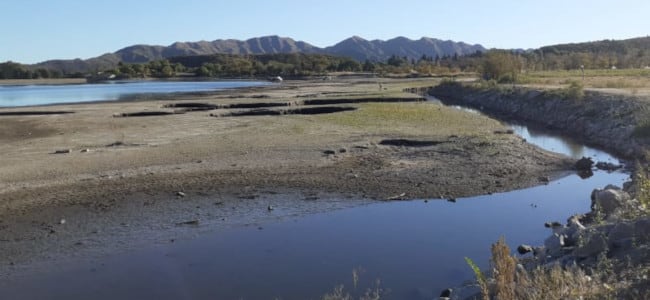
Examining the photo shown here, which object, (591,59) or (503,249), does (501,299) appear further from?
(591,59)

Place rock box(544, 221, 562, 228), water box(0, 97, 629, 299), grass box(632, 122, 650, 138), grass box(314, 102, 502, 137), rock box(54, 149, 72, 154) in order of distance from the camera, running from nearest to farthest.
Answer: water box(0, 97, 629, 299)
rock box(544, 221, 562, 228)
grass box(632, 122, 650, 138)
rock box(54, 149, 72, 154)
grass box(314, 102, 502, 137)

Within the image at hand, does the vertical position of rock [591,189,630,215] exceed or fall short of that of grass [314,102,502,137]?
it exceeds it

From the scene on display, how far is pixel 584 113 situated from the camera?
31031mm

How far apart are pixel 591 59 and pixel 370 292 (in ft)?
342

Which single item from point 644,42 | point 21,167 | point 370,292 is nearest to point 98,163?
point 21,167

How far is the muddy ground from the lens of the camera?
45.1ft

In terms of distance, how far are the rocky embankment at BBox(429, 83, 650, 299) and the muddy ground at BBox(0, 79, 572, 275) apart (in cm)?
411

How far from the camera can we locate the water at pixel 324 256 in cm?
968

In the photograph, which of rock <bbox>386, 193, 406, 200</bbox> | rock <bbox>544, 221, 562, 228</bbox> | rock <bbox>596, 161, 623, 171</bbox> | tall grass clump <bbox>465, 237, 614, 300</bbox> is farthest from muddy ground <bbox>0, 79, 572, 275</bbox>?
tall grass clump <bbox>465, 237, 614, 300</bbox>

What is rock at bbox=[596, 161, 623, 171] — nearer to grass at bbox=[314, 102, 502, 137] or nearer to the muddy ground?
A: the muddy ground

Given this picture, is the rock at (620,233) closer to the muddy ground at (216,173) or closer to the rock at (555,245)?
the rock at (555,245)

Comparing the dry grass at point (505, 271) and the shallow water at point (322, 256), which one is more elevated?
the dry grass at point (505, 271)

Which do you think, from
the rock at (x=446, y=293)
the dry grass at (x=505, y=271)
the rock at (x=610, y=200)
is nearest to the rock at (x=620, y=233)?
the rock at (x=446, y=293)

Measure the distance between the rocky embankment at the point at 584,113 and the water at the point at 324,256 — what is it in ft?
30.6
